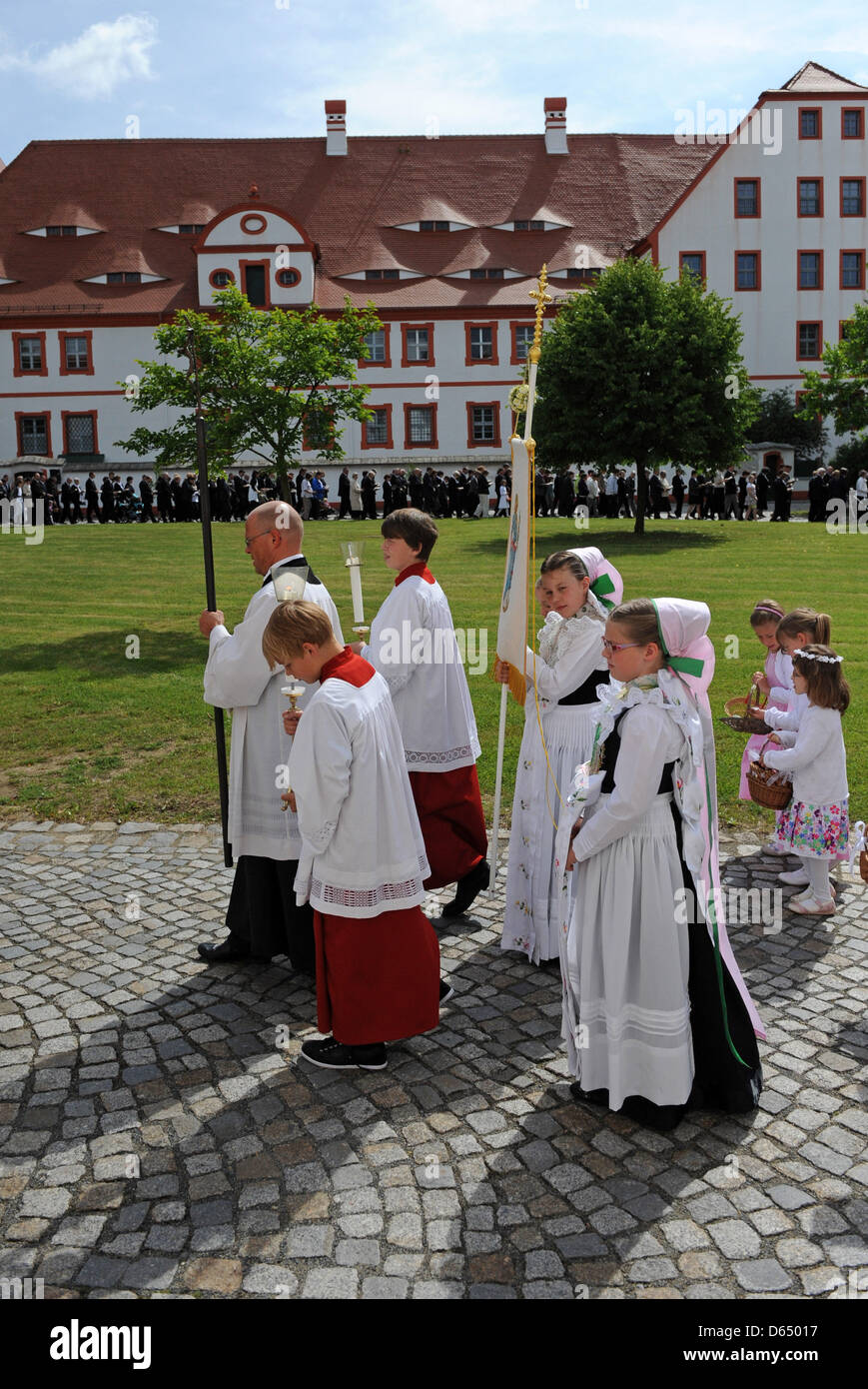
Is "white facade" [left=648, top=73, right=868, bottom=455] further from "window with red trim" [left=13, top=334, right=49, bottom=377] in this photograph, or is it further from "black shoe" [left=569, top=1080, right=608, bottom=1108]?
"black shoe" [left=569, top=1080, right=608, bottom=1108]

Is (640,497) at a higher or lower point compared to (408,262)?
lower

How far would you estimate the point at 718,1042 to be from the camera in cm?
472

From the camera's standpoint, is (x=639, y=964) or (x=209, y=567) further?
(x=209, y=567)

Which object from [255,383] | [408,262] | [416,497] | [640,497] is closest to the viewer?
[255,383]

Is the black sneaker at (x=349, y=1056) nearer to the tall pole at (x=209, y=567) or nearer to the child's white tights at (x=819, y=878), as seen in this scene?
the tall pole at (x=209, y=567)

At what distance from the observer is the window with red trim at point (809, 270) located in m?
46.2

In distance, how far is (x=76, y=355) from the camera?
45375mm

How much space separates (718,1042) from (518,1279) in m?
1.34

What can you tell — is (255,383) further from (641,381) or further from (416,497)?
(416,497)

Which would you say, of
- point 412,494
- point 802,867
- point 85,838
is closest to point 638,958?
point 802,867

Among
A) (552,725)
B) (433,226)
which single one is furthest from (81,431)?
(552,725)

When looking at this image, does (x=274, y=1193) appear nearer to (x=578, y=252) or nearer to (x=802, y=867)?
(x=802, y=867)

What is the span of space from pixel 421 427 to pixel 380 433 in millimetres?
1605

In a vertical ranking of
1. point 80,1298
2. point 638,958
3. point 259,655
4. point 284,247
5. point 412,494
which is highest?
point 284,247
